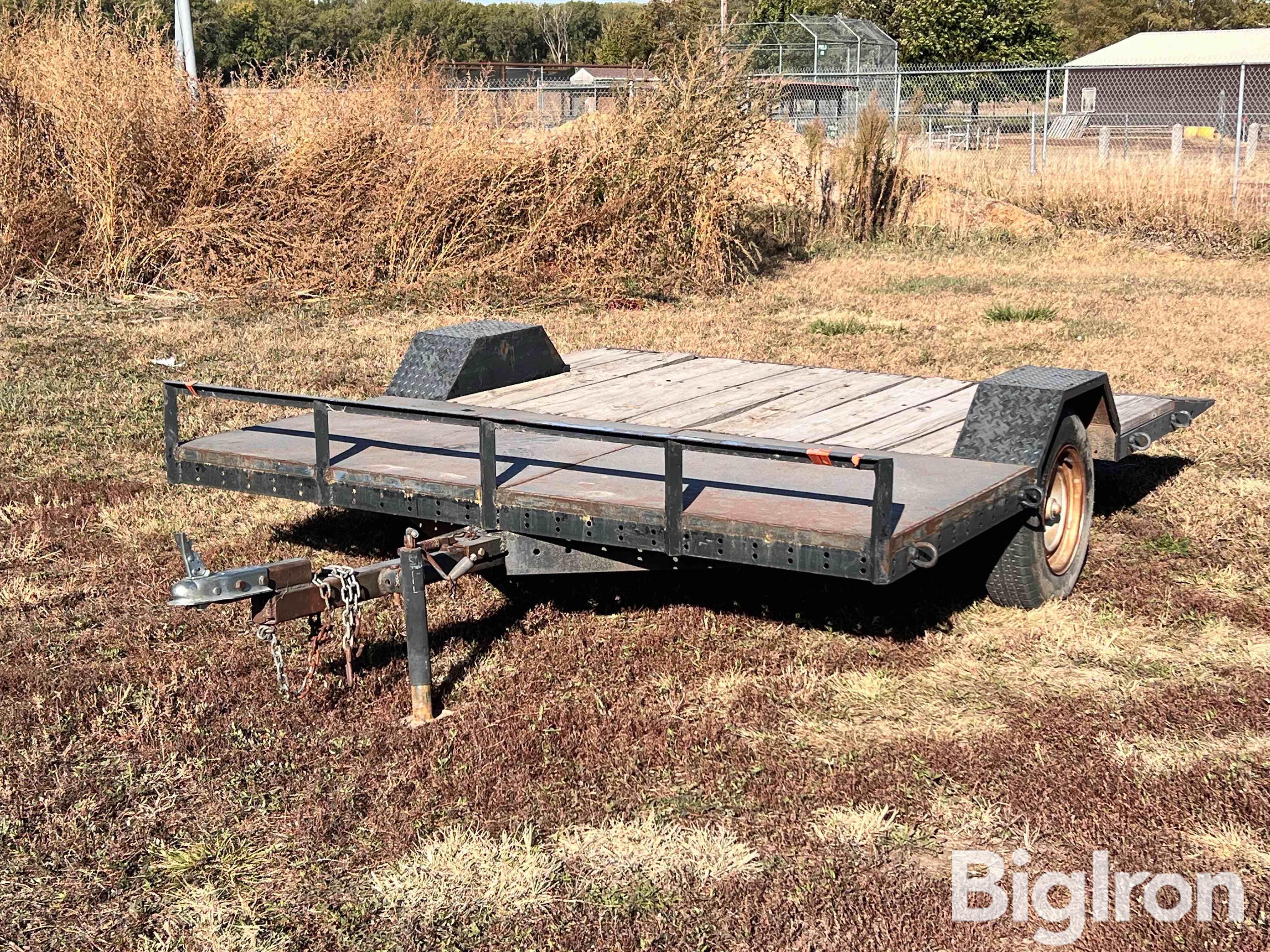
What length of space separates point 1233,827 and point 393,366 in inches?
283

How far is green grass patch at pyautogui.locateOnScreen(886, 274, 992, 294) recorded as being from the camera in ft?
A: 43.6

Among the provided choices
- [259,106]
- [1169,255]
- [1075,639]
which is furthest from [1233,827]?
[1169,255]

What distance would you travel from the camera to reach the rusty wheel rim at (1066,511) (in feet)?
16.6

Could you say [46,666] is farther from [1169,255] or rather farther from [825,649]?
[1169,255]

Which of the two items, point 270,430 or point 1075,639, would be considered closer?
point 1075,639

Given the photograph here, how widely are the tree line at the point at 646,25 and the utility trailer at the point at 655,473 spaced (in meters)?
9.01

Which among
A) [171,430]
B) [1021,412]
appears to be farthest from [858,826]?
[171,430]

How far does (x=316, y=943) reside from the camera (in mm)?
3066

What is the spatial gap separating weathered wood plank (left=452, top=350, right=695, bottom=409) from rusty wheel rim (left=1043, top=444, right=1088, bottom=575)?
2.24 meters

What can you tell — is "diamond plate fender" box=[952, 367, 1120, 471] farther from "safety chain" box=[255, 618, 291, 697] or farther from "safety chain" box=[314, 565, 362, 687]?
"safety chain" box=[255, 618, 291, 697]

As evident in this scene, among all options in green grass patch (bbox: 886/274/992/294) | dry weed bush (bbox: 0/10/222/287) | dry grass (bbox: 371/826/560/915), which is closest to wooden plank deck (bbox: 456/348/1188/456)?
dry grass (bbox: 371/826/560/915)

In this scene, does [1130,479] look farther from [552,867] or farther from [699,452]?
[552,867]

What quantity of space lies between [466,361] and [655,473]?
1700 mm

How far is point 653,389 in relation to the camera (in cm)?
629
